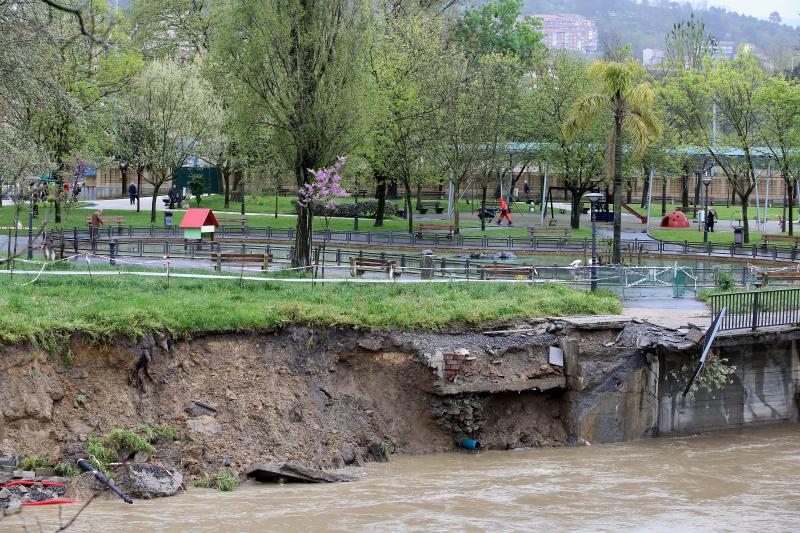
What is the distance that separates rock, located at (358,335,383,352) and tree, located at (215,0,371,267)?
11445 millimetres

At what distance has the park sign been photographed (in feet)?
151

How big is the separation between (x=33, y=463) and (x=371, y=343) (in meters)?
8.55

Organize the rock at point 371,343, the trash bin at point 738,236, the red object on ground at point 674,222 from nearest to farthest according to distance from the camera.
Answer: the rock at point 371,343, the trash bin at point 738,236, the red object on ground at point 674,222

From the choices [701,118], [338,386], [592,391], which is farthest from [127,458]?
[701,118]

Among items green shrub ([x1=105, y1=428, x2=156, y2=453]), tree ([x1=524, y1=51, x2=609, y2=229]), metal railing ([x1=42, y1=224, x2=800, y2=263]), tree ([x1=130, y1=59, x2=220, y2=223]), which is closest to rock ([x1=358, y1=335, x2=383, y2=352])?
green shrub ([x1=105, y1=428, x2=156, y2=453])

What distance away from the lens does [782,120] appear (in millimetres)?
57688

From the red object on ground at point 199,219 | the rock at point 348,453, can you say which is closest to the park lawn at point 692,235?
the red object on ground at point 199,219

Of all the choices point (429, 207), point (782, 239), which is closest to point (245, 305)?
point (782, 239)

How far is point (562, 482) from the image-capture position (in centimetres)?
2378

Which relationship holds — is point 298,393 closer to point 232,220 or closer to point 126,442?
point 126,442

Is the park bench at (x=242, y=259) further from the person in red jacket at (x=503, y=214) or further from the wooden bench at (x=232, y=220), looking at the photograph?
the person in red jacket at (x=503, y=214)

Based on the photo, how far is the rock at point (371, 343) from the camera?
26.7 m

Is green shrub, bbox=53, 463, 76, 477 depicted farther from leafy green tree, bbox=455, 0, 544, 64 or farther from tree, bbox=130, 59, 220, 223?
leafy green tree, bbox=455, 0, 544, 64

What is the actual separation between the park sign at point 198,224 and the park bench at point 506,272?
15381 millimetres
